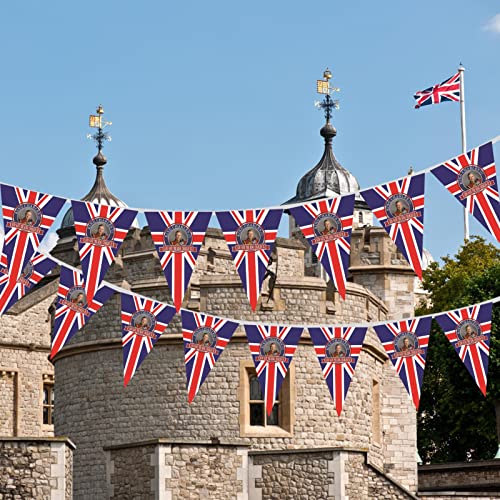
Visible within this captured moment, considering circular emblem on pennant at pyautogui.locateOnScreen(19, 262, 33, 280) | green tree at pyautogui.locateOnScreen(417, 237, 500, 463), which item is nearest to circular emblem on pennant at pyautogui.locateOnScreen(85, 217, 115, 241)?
circular emblem on pennant at pyautogui.locateOnScreen(19, 262, 33, 280)

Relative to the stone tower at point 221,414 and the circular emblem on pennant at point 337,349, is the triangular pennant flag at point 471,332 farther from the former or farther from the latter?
the stone tower at point 221,414

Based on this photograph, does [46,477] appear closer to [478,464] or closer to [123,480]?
[123,480]

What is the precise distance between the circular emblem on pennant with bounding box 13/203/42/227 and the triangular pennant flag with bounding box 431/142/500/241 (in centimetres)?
596

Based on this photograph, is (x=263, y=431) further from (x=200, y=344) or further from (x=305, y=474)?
(x=200, y=344)

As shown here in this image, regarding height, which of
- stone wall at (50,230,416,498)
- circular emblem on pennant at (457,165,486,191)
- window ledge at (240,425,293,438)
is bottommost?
window ledge at (240,425,293,438)

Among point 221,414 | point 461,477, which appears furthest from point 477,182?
point 461,477

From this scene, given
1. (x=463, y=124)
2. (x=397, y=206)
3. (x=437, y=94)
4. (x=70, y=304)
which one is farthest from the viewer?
(x=463, y=124)

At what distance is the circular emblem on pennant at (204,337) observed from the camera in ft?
89.9

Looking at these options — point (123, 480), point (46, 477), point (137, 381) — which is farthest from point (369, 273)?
point (46, 477)

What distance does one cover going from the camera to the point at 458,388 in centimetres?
4247

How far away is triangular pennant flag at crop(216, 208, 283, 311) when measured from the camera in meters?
25.7

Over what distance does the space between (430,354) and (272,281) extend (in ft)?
48.7

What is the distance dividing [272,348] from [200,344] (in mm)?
1184

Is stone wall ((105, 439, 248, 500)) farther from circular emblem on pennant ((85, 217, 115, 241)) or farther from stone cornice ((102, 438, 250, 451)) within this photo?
circular emblem on pennant ((85, 217, 115, 241))
